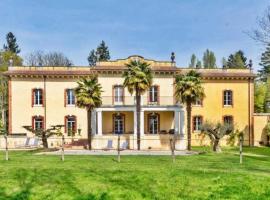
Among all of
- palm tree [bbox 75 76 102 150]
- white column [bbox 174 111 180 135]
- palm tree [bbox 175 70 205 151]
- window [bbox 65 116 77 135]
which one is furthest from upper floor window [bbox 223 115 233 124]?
window [bbox 65 116 77 135]

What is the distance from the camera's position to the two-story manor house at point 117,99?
3481 cm

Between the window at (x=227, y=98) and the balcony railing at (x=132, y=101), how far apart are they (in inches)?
244

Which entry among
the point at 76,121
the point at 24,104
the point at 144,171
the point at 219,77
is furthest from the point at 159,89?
the point at 144,171

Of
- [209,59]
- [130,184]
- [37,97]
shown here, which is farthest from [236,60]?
[130,184]

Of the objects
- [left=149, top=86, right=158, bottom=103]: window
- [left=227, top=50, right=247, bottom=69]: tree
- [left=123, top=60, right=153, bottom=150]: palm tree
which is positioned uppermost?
[left=227, top=50, right=247, bottom=69]: tree

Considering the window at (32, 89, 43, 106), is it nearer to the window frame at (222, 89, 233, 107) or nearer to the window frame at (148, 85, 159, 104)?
the window frame at (148, 85, 159, 104)

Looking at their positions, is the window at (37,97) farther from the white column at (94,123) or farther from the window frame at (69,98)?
the white column at (94,123)

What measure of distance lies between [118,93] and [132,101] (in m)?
1.87

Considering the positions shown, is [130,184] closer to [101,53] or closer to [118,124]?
[118,124]

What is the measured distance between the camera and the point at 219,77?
36531 millimetres

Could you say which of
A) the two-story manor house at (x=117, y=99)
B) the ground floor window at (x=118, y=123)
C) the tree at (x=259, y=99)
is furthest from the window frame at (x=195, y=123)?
the tree at (x=259, y=99)

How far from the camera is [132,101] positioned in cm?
3397

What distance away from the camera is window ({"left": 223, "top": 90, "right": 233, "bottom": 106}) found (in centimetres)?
3688

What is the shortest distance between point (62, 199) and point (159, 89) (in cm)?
2577
